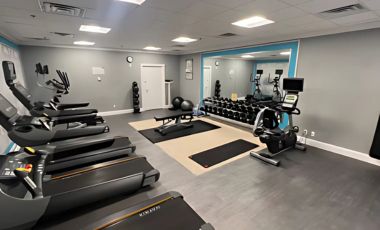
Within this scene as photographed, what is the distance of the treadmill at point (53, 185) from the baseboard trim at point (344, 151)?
3622 millimetres

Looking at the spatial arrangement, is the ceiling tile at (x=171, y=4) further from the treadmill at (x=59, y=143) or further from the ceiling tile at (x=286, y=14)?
the treadmill at (x=59, y=143)

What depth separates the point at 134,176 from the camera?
233cm

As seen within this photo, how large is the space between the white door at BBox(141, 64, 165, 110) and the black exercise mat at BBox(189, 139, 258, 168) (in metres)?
4.77

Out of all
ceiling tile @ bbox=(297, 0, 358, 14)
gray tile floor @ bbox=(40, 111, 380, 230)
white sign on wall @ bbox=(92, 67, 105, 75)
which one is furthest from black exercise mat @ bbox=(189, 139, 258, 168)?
white sign on wall @ bbox=(92, 67, 105, 75)

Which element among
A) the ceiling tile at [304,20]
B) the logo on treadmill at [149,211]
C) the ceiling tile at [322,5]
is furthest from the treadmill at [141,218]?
the ceiling tile at [304,20]

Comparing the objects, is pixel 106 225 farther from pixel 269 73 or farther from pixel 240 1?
pixel 269 73

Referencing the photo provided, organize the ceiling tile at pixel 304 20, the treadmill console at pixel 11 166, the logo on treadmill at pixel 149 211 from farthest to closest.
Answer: the ceiling tile at pixel 304 20
the logo on treadmill at pixel 149 211
the treadmill console at pixel 11 166

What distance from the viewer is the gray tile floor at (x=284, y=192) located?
2.02 meters

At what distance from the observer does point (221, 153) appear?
366 centimetres

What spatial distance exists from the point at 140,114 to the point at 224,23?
16.3ft

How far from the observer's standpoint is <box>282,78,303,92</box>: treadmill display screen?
3480mm

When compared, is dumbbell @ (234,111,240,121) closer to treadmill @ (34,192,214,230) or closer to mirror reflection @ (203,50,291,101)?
mirror reflection @ (203,50,291,101)

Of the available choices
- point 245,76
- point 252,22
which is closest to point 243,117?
point 252,22

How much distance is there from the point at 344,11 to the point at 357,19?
63 centimetres
